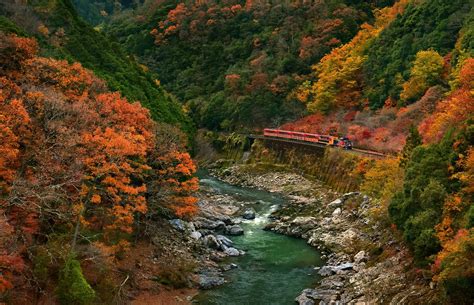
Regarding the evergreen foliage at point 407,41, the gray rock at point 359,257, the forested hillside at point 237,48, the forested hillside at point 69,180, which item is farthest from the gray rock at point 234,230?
the forested hillside at point 237,48

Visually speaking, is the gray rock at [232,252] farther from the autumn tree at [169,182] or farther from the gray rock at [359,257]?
the gray rock at [359,257]

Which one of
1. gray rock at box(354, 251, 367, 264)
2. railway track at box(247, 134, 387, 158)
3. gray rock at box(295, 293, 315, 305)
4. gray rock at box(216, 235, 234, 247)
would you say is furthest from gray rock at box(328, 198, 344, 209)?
gray rock at box(295, 293, 315, 305)

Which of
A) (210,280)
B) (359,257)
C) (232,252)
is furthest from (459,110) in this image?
(210,280)

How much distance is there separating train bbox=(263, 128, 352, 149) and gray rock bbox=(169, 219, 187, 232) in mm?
23391

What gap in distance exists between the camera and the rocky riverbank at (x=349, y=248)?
2178 cm

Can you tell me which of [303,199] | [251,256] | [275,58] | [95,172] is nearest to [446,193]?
[251,256]

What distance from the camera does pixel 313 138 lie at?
54188 mm

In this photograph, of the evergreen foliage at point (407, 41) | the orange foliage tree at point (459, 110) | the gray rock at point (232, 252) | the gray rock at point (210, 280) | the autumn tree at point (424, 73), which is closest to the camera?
the orange foliage tree at point (459, 110)

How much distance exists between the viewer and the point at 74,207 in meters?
21.0

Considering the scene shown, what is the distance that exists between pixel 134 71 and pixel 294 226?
77.0 feet

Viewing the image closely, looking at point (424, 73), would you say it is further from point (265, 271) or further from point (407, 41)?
point (265, 271)

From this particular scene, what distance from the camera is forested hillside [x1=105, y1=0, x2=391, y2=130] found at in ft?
236

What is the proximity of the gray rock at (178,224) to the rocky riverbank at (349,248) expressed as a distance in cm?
761

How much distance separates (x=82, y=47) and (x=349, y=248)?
28.5 m
